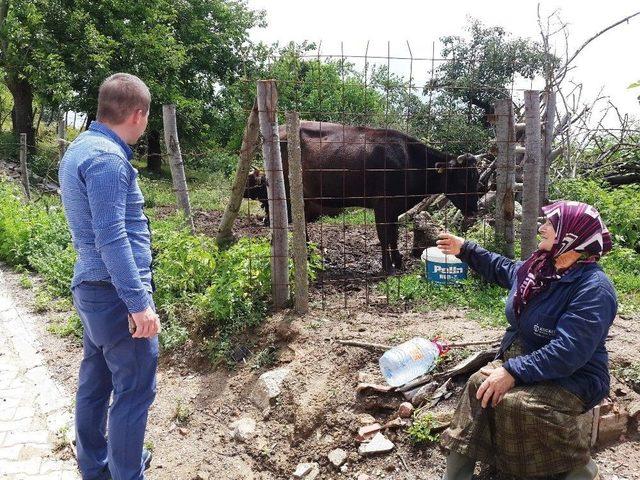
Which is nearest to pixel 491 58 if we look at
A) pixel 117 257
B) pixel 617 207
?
pixel 617 207

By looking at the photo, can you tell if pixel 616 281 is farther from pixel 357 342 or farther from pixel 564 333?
pixel 564 333

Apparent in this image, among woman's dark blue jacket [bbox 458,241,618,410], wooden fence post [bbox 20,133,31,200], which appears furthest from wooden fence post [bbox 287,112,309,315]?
wooden fence post [bbox 20,133,31,200]

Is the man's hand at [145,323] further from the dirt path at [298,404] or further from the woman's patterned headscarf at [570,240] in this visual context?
the woman's patterned headscarf at [570,240]

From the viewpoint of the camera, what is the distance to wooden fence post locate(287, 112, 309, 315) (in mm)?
4886

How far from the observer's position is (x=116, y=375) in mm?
2924

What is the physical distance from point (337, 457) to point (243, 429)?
796 millimetres

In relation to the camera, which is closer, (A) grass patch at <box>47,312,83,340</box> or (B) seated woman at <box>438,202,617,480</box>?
(B) seated woman at <box>438,202,617,480</box>

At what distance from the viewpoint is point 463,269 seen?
6.02 m

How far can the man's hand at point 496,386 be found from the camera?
2746 millimetres

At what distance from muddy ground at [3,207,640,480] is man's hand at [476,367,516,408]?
0.72 m

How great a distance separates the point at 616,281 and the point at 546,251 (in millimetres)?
3818

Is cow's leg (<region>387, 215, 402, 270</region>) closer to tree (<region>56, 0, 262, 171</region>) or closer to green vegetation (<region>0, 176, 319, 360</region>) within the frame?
green vegetation (<region>0, 176, 319, 360</region>)

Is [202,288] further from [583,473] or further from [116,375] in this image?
[583,473]

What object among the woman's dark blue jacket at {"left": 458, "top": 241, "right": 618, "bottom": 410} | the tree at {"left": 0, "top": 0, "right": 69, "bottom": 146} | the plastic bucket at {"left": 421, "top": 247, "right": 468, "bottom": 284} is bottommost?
the plastic bucket at {"left": 421, "top": 247, "right": 468, "bottom": 284}
